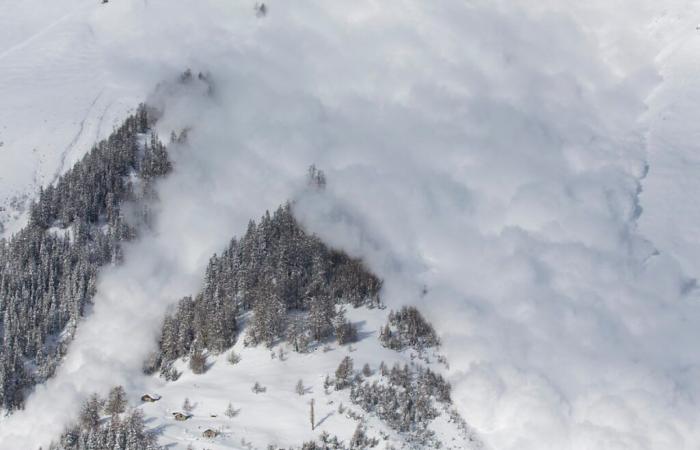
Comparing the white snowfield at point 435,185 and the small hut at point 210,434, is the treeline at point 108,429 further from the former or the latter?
the small hut at point 210,434

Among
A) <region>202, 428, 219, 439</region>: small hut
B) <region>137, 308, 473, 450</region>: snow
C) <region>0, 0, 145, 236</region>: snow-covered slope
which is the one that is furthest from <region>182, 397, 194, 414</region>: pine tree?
<region>0, 0, 145, 236</region>: snow-covered slope

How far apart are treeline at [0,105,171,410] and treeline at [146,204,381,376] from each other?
1580cm

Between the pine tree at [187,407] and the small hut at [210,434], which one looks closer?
the small hut at [210,434]

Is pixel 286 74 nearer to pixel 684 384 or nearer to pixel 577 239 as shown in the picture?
pixel 577 239

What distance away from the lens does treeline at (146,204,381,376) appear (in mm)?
112812

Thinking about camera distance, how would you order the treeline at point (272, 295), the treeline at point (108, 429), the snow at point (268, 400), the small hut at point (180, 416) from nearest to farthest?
the treeline at point (108, 429)
the snow at point (268, 400)
the small hut at point (180, 416)
the treeline at point (272, 295)

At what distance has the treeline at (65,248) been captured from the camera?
116562mm

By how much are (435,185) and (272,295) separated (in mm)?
44240

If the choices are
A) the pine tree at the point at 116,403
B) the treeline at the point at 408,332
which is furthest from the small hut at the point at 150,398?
the treeline at the point at 408,332

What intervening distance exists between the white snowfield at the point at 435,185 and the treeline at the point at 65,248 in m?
3.67

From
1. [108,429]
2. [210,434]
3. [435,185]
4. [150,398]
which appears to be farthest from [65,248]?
[435,185]

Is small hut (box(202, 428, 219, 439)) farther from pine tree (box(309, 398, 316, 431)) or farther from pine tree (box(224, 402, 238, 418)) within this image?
pine tree (box(309, 398, 316, 431))

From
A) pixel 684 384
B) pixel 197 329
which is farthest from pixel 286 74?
pixel 684 384

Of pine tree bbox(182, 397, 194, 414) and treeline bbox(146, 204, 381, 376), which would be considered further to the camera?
treeline bbox(146, 204, 381, 376)
